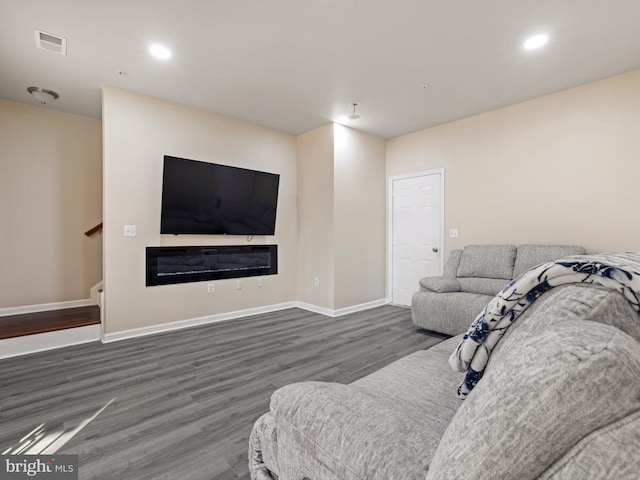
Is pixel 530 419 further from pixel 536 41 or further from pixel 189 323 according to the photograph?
pixel 189 323

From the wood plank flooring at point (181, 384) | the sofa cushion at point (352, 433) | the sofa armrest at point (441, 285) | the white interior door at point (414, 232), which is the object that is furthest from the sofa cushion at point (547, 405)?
the white interior door at point (414, 232)

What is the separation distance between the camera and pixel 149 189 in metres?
3.72

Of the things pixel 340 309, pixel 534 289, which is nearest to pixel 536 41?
pixel 534 289

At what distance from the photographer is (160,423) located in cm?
195

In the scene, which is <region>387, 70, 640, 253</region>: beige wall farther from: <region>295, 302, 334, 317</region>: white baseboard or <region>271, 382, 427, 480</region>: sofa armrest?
<region>271, 382, 427, 480</region>: sofa armrest

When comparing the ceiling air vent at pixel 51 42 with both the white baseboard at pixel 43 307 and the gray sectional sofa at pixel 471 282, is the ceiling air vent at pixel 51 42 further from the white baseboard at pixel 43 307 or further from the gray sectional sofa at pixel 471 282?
the gray sectional sofa at pixel 471 282

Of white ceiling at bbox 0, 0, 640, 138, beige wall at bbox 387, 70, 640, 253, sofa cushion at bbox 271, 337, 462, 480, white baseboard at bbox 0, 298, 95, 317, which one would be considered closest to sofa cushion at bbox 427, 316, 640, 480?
sofa cushion at bbox 271, 337, 462, 480

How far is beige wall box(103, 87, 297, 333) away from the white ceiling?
0.87ft

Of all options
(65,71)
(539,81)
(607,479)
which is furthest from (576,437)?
(65,71)

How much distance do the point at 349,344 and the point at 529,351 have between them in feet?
9.58

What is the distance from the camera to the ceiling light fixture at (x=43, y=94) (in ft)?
11.5

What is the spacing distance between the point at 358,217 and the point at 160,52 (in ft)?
10.4

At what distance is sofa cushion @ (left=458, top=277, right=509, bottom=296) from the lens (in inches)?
142

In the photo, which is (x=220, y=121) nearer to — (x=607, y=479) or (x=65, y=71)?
(x=65, y=71)
